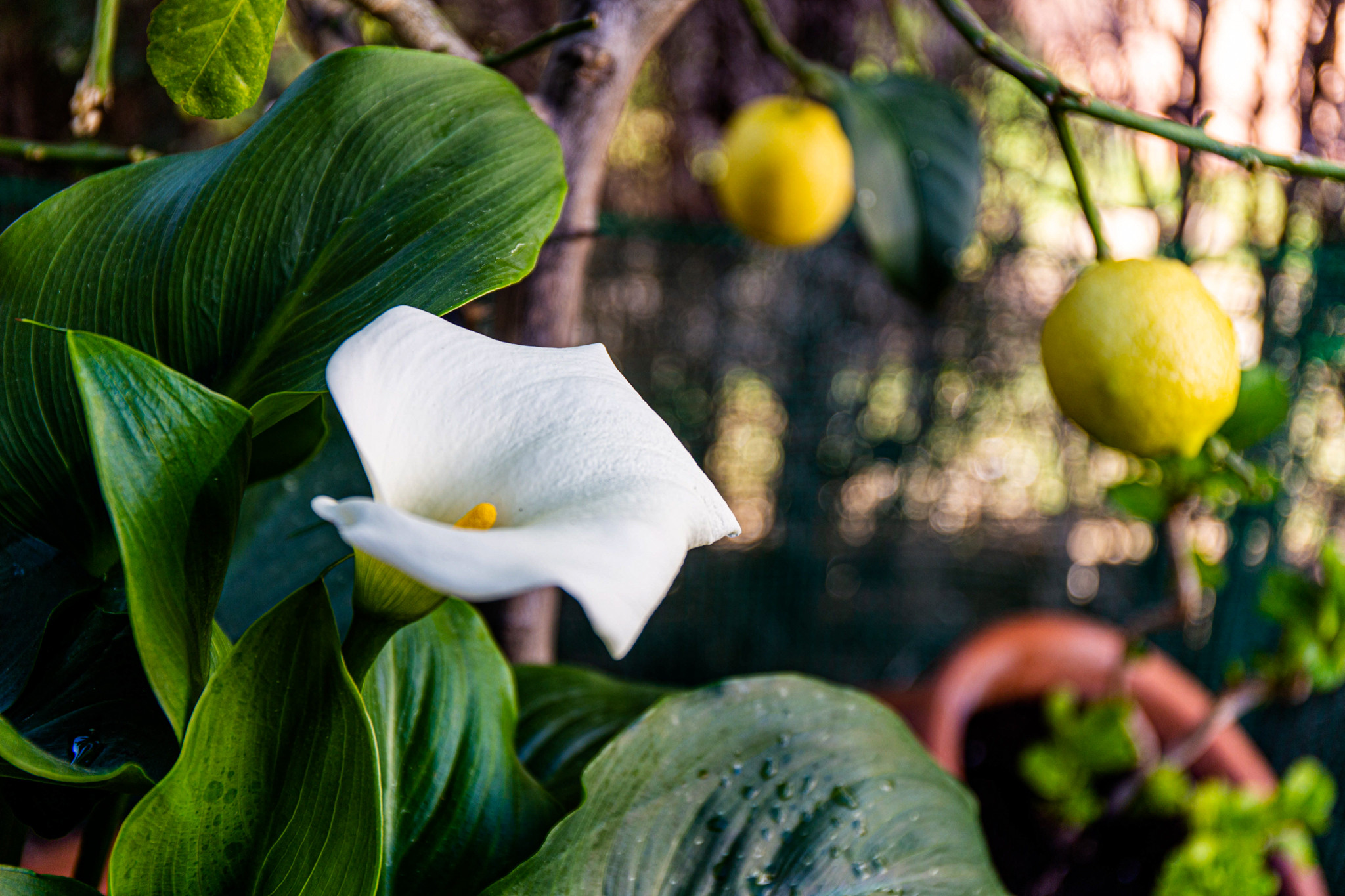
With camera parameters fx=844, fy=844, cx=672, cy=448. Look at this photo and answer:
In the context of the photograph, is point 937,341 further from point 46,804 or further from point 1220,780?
point 46,804

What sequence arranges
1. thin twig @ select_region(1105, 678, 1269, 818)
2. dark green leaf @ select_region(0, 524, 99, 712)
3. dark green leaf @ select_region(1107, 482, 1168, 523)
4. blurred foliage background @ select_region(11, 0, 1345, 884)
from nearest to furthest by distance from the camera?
1. dark green leaf @ select_region(0, 524, 99, 712)
2. dark green leaf @ select_region(1107, 482, 1168, 523)
3. thin twig @ select_region(1105, 678, 1269, 818)
4. blurred foliage background @ select_region(11, 0, 1345, 884)

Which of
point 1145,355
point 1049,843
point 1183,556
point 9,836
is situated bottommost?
point 1049,843

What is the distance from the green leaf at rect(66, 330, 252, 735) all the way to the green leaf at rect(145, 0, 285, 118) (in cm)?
7

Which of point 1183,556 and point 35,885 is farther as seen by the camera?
point 1183,556

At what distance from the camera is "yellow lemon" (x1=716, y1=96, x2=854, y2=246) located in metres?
0.62

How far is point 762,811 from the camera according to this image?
0.29 m

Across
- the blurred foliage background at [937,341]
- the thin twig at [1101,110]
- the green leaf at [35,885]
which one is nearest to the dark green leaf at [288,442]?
the green leaf at [35,885]

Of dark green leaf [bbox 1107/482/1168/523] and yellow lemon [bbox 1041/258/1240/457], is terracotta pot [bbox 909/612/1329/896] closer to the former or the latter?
dark green leaf [bbox 1107/482/1168/523]

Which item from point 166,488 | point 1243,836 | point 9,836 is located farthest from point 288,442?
point 1243,836

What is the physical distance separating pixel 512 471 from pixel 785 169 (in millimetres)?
480

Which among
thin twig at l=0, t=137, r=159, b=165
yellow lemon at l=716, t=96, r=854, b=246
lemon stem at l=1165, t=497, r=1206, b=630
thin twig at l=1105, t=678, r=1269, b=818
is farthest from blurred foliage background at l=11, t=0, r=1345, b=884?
thin twig at l=0, t=137, r=159, b=165

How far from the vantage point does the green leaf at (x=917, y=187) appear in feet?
1.72

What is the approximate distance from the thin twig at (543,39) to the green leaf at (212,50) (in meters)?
0.10

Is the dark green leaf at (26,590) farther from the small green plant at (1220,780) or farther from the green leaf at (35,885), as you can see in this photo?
the small green plant at (1220,780)
